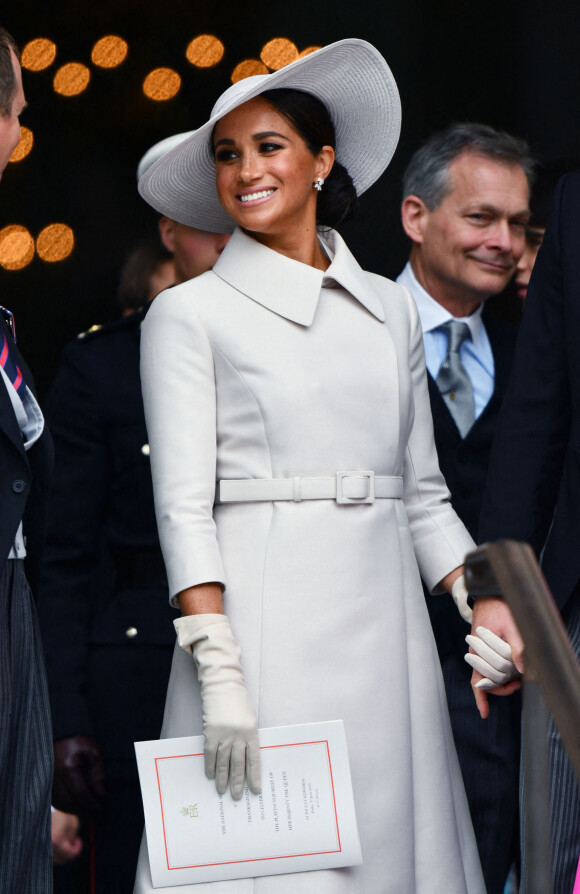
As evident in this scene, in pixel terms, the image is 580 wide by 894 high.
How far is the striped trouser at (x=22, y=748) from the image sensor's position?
2.43 m

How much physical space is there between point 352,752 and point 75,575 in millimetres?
980

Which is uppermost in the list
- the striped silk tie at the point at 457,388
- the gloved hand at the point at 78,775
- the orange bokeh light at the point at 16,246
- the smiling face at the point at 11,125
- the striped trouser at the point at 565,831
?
the orange bokeh light at the point at 16,246

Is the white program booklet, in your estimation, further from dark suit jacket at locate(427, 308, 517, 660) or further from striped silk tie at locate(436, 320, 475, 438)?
striped silk tie at locate(436, 320, 475, 438)

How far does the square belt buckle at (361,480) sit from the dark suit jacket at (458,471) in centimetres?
80

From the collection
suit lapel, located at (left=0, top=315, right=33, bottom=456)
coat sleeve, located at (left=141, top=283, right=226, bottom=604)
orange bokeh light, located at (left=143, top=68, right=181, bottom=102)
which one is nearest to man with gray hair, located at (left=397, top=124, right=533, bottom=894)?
orange bokeh light, located at (left=143, top=68, right=181, bottom=102)

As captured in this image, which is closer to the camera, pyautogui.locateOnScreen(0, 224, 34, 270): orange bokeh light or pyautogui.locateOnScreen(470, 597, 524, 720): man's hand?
pyautogui.locateOnScreen(470, 597, 524, 720): man's hand

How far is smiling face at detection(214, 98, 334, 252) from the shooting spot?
2725mm

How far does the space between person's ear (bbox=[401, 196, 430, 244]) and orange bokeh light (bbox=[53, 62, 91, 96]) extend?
106cm

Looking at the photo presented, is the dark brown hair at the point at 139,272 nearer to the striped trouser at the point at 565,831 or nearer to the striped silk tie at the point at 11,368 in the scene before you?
the striped silk tie at the point at 11,368

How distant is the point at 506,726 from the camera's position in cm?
330

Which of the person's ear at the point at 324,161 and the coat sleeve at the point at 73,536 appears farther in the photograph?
the coat sleeve at the point at 73,536

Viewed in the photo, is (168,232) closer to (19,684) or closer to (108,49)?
(108,49)

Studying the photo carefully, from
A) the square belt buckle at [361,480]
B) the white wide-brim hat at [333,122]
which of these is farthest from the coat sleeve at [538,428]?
the white wide-brim hat at [333,122]

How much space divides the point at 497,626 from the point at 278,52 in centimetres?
237
